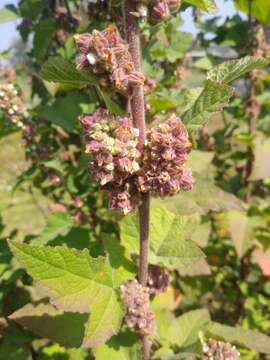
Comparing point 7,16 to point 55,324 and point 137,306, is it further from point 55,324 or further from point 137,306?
point 137,306

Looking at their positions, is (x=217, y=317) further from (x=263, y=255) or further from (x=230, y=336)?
(x=230, y=336)

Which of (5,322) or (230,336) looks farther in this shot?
(5,322)

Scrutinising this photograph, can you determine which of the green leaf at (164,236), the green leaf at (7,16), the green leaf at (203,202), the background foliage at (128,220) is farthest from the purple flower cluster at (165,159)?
the green leaf at (7,16)

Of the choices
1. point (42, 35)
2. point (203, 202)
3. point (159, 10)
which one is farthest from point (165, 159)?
point (42, 35)

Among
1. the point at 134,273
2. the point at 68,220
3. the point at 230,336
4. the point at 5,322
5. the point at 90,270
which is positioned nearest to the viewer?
the point at 90,270

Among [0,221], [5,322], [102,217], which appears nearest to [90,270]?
[5,322]

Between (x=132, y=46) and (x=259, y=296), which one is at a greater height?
(x=132, y=46)

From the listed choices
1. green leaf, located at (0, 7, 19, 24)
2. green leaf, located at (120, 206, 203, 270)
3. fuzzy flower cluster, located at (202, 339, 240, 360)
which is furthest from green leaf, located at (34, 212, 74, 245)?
green leaf, located at (0, 7, 19, 24)
